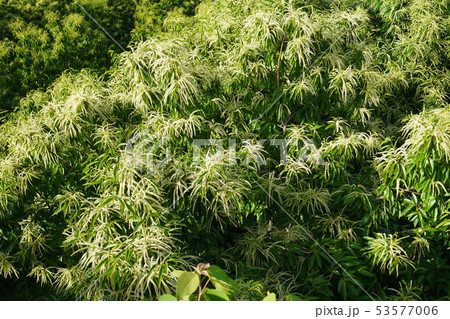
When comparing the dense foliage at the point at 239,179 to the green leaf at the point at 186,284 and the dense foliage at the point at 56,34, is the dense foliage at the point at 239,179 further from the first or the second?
the dense foliage at the point at 56,34

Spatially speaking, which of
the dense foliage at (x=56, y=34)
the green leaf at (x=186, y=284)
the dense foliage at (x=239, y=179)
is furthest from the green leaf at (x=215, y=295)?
the dense foliage at (x=56, y=34)

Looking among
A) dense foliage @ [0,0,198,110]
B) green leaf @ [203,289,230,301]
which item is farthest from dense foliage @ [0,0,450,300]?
dense foliage @ [0,0,198,110]

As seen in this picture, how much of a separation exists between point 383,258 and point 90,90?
168cm

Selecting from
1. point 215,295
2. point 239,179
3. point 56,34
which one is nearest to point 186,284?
point 215,295

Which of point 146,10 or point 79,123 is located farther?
point 146,10

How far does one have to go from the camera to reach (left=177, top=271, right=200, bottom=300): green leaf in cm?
67

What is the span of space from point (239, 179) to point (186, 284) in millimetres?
1259

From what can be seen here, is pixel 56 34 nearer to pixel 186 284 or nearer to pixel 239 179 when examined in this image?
pixel 239 179

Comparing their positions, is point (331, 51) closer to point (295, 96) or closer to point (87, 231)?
point (295, 96)

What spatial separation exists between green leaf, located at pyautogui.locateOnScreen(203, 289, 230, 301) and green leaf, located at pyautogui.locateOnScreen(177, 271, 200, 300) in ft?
0.12

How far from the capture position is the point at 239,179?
1.93 meters

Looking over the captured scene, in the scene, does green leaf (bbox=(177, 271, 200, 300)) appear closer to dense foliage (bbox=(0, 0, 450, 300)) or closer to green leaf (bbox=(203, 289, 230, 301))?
green leaf (bbox=(203, 289, 230, 301))

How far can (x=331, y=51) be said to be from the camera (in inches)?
99.1

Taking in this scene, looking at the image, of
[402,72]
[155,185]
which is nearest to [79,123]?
[155,185]
